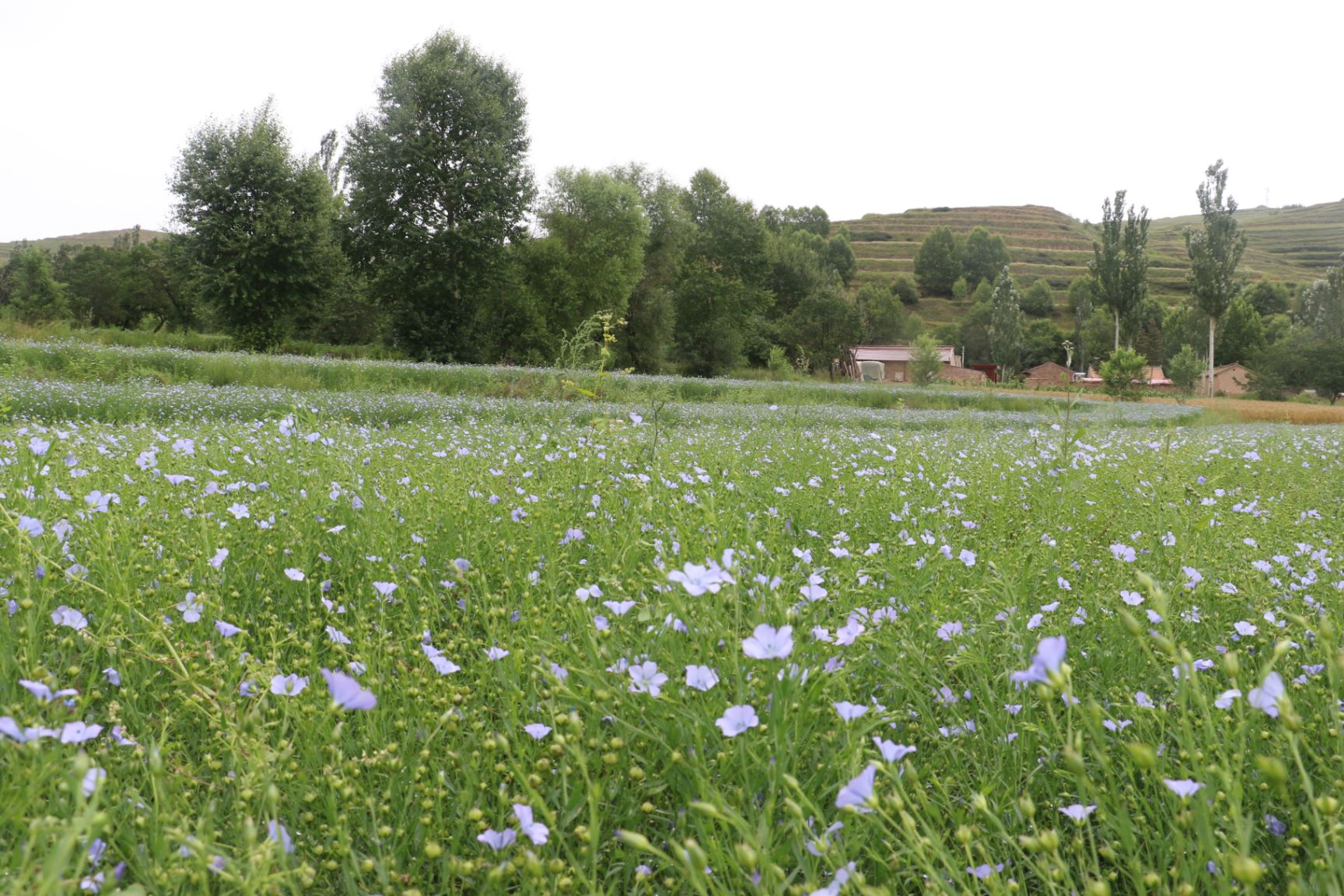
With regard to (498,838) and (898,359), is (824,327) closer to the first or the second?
(898,359)

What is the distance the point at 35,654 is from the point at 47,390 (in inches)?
394

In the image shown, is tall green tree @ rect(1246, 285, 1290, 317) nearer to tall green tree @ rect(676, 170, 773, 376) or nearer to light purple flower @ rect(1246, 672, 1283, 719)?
tall green tree @ rect(676, 170, 773, 376)

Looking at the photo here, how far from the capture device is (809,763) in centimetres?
155

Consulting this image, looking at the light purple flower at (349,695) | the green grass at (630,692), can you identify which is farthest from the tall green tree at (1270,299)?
the light purple flower at (349,695)

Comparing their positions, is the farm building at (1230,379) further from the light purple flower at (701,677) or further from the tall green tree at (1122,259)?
the light purple flower at (701,677)

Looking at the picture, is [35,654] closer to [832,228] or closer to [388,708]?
[388,708]

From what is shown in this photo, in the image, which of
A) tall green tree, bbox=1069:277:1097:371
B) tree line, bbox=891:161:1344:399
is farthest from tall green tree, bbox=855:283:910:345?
Answer: tall green tree, bbox=1069:277:1097:371

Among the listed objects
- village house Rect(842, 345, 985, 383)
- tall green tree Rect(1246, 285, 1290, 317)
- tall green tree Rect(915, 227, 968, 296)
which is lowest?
village house Rect(842, 345, 985, 383)

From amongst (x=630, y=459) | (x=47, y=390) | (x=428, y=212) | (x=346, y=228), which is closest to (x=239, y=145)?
(x=346, y=228)

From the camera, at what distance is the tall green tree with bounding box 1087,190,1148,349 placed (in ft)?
176

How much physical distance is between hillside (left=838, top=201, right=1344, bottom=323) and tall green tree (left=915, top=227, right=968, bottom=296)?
3805 mm

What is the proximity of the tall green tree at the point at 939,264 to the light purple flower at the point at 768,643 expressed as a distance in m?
132

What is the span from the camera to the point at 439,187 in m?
28.3

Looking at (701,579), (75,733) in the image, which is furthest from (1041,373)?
(75,733)
